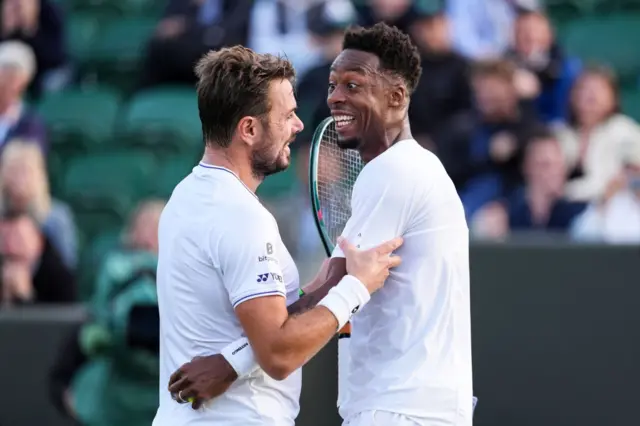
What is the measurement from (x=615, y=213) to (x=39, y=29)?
5.15 meters

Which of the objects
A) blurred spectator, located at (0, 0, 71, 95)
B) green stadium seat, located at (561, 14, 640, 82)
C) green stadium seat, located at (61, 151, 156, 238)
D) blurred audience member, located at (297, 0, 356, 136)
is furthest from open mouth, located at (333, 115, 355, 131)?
blurred spectator, located at (0, 0, 71, 95)

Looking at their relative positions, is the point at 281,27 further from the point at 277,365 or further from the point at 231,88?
the point at 277,365

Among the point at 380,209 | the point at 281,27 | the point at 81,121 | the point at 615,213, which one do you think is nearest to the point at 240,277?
the point at 380,209

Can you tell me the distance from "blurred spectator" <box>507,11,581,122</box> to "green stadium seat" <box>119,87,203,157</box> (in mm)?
2410

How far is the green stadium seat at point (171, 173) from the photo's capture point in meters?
8.70

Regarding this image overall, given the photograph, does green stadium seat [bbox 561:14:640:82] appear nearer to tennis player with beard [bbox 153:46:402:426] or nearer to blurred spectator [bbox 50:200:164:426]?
blurred spectator [bbox 50:200:164:426]

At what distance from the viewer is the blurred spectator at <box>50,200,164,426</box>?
6.11m

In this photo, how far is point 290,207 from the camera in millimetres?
7098

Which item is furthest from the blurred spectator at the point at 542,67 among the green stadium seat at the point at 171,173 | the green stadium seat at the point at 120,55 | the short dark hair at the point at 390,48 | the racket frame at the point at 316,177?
the short dark hair at the point at 390,48

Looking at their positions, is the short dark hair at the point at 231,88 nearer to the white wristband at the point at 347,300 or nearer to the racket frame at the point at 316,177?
the racket frame at the point at 316,177

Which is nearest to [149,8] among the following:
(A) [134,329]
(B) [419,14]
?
(B) [419,14]

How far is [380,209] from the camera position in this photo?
3.50 metres

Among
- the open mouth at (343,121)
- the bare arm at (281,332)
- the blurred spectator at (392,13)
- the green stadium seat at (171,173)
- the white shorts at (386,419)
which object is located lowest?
the green stadium seat at (171,173)

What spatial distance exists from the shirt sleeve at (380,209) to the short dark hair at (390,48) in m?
0.36
